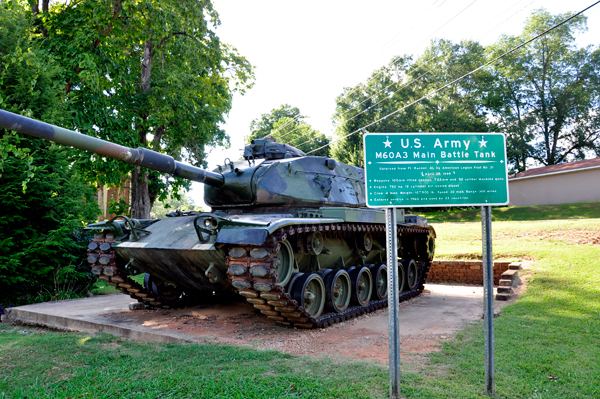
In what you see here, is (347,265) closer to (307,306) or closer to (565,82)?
(307,306)

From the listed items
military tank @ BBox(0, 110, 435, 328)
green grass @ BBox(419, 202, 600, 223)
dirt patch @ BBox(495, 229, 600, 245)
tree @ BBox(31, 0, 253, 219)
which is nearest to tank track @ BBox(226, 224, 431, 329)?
military tank @ BBox(0, 110, 435, 328)

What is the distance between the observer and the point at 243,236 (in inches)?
235

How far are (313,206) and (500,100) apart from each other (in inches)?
1360

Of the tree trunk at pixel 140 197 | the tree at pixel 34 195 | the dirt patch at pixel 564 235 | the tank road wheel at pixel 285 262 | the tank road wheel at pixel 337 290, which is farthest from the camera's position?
the tree trunk at pixel 140 197

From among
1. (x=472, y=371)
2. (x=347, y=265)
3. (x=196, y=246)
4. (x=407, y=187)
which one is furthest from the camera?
(x=347, y=265)

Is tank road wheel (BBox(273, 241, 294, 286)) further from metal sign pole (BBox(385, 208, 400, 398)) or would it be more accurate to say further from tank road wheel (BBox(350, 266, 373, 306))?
metal sign pole (BBox(385, 208, 400, 398))

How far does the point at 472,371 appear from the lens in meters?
4.59

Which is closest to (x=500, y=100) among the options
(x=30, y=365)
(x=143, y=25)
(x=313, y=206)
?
(x=143, y=25)

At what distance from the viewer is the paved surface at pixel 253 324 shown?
6.08 metres

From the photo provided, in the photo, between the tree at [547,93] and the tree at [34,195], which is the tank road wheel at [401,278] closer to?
the tree at [34,195]

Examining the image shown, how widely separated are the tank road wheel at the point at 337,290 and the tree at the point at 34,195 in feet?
19.7

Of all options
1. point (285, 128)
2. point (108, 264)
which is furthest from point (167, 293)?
point (285, 128)

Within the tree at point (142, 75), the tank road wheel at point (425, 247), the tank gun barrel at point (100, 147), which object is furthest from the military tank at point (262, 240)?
the tree at point (142, 75)

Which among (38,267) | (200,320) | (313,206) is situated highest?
(313,206)
